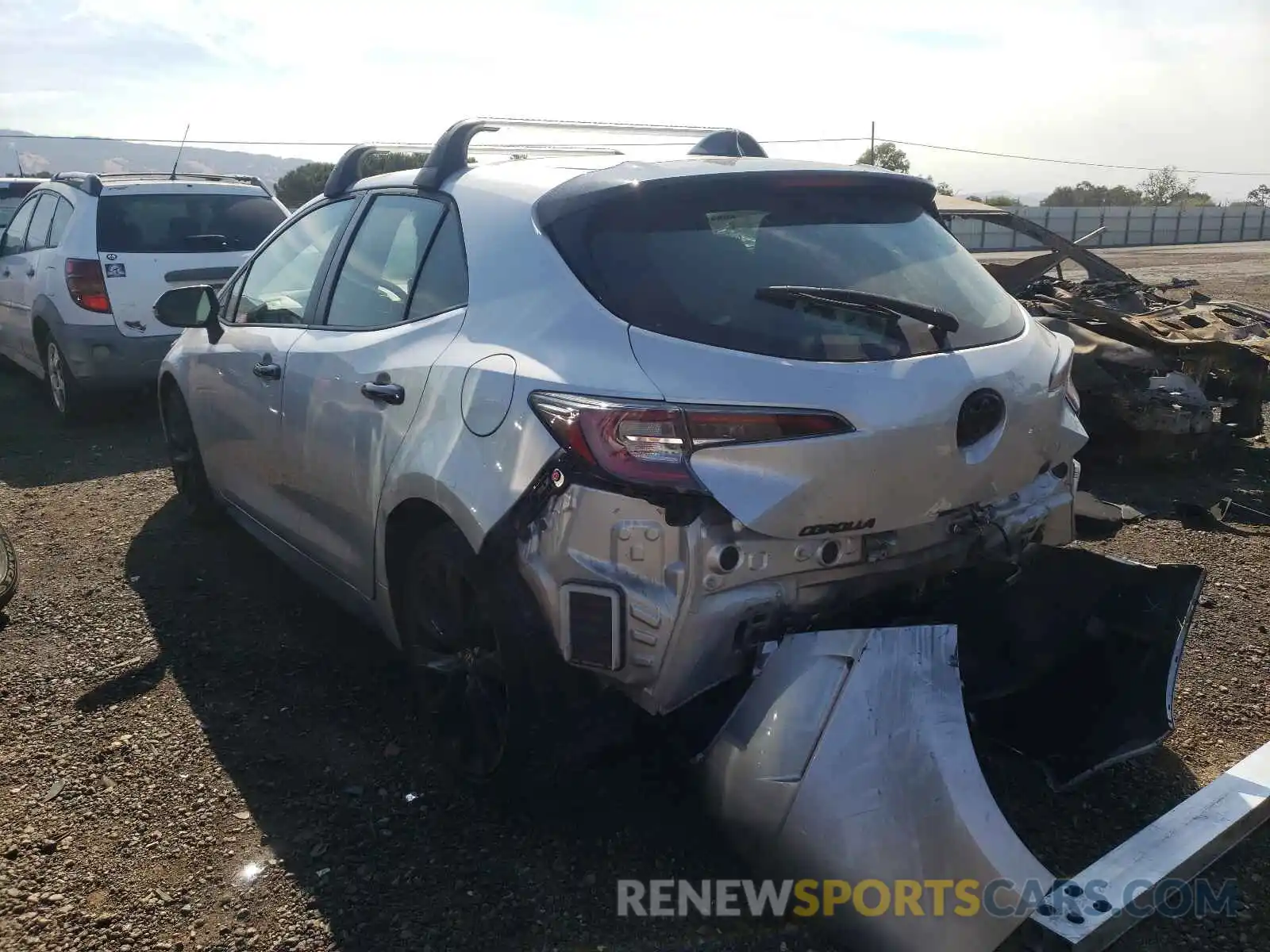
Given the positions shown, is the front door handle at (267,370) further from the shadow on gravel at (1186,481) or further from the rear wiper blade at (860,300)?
the shadow on gravel at (1186,481)

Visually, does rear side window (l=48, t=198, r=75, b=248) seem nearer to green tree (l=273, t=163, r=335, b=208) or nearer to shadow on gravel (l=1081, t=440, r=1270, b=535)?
shadow on gravel (l=1081, t=440, r=1270, b=535)

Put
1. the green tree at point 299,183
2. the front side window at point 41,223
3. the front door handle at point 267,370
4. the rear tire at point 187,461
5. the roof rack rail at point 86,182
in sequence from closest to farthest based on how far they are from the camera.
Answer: the front door handle at point 267,370 → the rear tire at point 187,461 → the roof rack rail at point 86,182 → the front side window at point 41,223 → the green tree at point 299,183

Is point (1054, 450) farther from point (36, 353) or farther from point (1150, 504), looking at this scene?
point (36, 353)

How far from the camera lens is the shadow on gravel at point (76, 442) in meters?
6.75

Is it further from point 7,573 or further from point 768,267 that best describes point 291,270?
point 768,267

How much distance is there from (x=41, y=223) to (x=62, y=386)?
58.8 inches

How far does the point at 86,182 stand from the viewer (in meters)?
7.87

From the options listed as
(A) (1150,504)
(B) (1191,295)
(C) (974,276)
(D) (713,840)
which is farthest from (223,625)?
(B) (1191,295)

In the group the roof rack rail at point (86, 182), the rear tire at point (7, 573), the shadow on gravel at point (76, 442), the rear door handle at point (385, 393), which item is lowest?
the shadow on gravel at point (76, 442)

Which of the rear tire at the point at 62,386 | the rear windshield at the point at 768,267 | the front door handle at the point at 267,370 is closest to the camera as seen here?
the rear windshield at the point at 768,267

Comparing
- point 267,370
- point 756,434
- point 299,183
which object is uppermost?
point 299,183

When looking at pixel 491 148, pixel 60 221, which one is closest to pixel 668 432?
pixel 491 148

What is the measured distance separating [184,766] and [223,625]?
1.11 metres

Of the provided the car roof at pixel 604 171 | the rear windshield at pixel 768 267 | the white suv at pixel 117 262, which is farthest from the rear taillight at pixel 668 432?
the white suv at pixel 117 262
